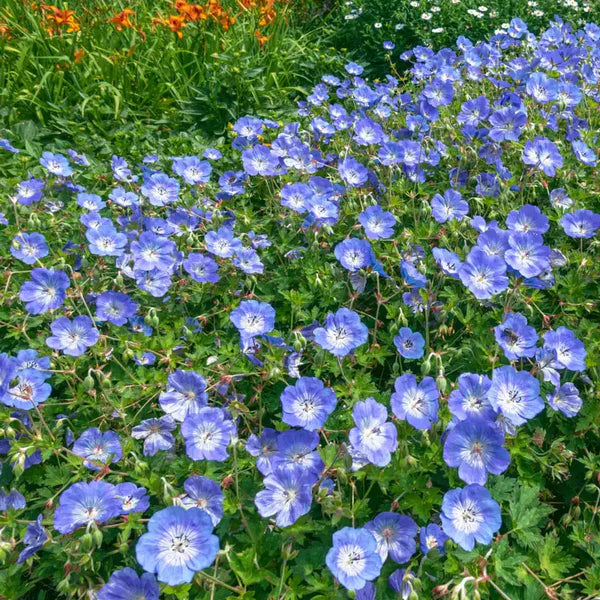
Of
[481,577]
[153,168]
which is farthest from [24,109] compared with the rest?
[481,577]

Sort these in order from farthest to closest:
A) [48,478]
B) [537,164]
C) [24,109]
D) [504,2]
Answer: [504,2]
[24,109]
[537,164]
[48,478]

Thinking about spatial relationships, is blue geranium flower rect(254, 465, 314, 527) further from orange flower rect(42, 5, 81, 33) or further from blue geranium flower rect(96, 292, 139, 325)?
orange flower rect(42, 5, 81, 33)

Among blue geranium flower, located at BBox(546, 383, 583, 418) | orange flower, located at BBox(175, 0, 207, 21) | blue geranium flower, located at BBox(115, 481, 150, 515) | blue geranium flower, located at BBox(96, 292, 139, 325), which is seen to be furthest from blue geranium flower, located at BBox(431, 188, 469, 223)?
orange flower, located at BBox(175, 0, 207, 21)

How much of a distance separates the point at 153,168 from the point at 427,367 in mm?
2668

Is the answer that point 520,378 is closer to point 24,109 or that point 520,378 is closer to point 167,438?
point 167,438

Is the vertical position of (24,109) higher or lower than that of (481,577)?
lower

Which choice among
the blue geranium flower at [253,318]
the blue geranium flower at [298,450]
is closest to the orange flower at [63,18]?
the blue geranium flower at [253,318]

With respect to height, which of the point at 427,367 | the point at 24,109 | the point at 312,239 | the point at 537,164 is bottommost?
the point at 24,109

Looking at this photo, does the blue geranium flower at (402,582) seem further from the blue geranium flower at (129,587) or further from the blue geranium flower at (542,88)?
the blue geranium flower at (542,88)

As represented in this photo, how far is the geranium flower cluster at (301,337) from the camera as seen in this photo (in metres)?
1.68

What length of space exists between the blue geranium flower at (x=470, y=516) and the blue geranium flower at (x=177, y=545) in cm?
67

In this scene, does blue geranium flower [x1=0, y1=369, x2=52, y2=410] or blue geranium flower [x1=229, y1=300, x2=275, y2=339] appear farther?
blue geranium flower [x1=229, y1=300, x2=275, y2=339]

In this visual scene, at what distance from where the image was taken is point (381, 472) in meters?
1.79

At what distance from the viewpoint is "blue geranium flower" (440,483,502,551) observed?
159 centimetres
